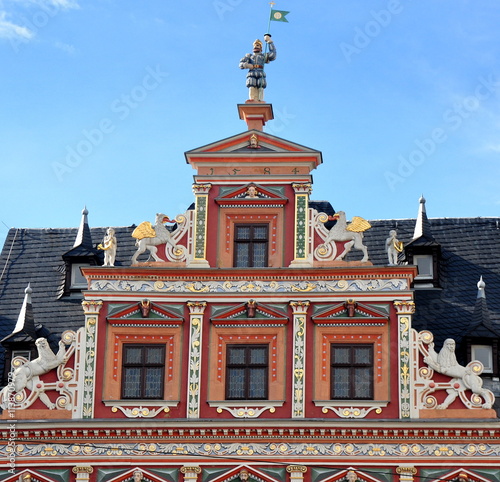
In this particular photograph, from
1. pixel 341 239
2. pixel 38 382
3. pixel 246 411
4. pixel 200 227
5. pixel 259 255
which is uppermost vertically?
pixel 200 227

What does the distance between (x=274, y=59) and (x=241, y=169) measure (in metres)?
3.57

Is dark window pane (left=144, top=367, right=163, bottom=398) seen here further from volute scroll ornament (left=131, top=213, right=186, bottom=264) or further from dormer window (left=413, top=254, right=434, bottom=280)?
dormer window (left=413, top=254, right=434, bottom=280)

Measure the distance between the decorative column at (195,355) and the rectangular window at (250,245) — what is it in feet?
5.17

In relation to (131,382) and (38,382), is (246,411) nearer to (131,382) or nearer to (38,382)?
(131,382)

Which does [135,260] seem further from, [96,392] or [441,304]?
[441,304]

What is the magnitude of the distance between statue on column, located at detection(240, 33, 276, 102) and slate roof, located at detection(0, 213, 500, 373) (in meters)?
4.57

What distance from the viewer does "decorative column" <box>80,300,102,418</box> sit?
120 ft

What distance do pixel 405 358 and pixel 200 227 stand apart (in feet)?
20.2

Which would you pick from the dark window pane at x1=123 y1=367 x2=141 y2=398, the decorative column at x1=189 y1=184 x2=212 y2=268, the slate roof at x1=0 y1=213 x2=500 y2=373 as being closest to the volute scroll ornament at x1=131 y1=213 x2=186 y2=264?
the decorative column at x1=189 y1=184 x2=212 y2=268

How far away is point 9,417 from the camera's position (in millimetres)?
Result: 36500

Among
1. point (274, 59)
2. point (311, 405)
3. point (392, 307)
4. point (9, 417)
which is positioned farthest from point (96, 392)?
point (274, 59)

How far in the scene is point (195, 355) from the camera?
36906 mm

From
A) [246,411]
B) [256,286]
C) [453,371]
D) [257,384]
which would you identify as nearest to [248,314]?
[256,286]

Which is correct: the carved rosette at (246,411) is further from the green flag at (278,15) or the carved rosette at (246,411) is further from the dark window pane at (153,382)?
the green flag at (278,15)
